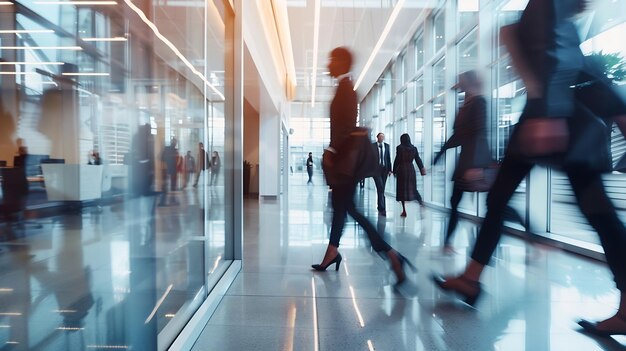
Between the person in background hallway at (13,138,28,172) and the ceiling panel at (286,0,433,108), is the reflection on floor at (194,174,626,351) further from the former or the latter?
the person in background hallway at (13,138,28,172)

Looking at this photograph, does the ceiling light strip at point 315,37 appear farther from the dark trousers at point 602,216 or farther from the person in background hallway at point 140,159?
the person in background hallway at point 140,159

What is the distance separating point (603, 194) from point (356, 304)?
148 centimetres

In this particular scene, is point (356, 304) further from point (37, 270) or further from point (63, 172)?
point (63, 172)

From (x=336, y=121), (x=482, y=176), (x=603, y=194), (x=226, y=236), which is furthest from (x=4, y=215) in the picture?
(x=603, y=194)

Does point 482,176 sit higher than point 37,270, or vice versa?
point 482,176

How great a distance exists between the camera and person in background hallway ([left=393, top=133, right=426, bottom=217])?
6.76m

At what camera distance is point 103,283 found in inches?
131

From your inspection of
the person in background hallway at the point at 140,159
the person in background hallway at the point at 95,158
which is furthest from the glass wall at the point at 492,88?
the person in background hallway at the point at 95,158

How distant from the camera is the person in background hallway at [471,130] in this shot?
8.79ft

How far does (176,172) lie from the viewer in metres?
4.61

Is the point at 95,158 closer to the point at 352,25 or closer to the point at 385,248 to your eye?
the point at 352,25

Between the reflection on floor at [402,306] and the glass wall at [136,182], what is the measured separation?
14.2 inches

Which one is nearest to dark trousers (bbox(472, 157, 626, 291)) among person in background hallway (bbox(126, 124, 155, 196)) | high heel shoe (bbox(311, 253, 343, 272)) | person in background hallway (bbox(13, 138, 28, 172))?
person in background hallway (bbox(126, 124, 155, 196))

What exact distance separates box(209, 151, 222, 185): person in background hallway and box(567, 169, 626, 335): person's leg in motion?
2.60m
